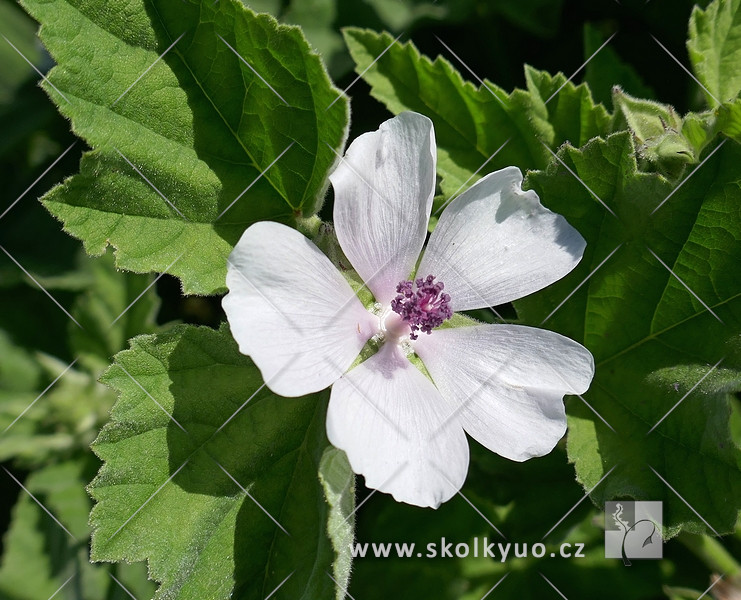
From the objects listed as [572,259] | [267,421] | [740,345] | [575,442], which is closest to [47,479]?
[267,421]
